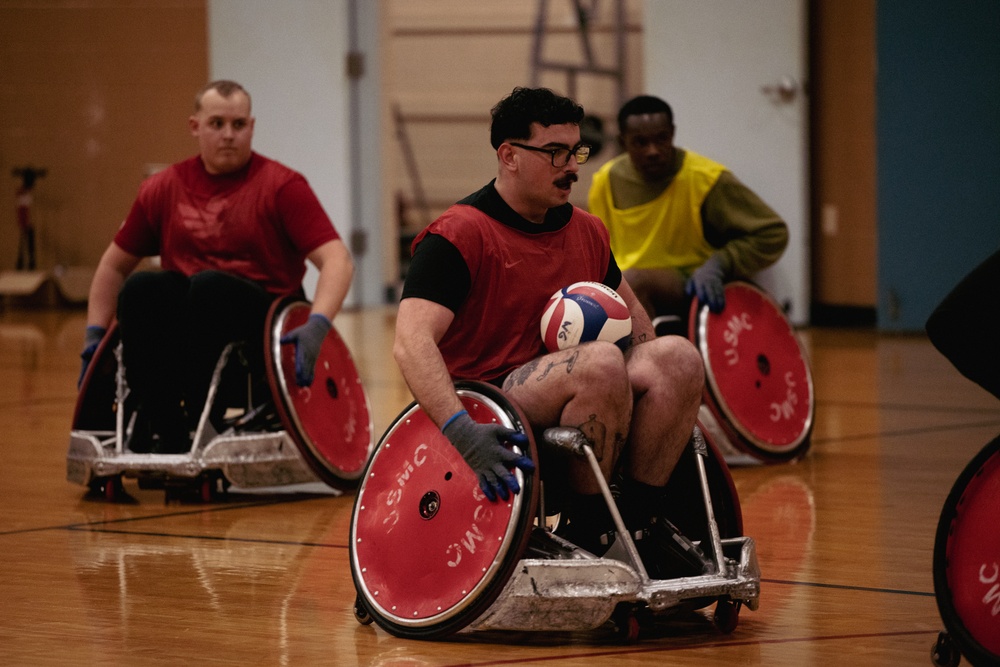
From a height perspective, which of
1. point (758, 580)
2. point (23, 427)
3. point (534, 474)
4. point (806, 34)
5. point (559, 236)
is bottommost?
point (23, 427)

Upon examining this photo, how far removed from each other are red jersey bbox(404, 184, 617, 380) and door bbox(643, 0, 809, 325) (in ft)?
21.9

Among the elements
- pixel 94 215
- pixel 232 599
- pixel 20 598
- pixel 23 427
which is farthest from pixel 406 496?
pixel 94 215

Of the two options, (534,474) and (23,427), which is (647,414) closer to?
(534,474)

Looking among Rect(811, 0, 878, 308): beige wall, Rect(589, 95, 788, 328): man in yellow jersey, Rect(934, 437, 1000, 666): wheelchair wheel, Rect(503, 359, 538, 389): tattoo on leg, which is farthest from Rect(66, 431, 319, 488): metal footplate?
Rect(811, 0, 878, 308): beige wall

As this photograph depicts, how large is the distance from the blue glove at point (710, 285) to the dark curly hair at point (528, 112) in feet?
6.79

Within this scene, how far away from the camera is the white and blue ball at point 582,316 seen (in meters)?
3.30

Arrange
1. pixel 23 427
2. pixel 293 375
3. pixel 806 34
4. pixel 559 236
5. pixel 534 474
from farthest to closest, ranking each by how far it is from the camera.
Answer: pixel 806 34 → pixel 23 427 → pixel 293 375 → pixel 559 236 → pixel 534 474

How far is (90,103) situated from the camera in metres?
13.1

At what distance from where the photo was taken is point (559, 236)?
3471mm

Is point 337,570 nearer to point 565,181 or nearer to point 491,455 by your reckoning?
point 491,455

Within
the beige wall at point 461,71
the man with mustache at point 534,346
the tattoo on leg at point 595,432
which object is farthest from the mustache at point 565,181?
the beige wall at point 461,71

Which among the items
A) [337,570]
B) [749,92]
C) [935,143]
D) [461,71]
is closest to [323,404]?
[337,570]

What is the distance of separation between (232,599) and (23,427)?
333 cm

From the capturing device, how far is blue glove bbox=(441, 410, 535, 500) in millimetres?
3014
